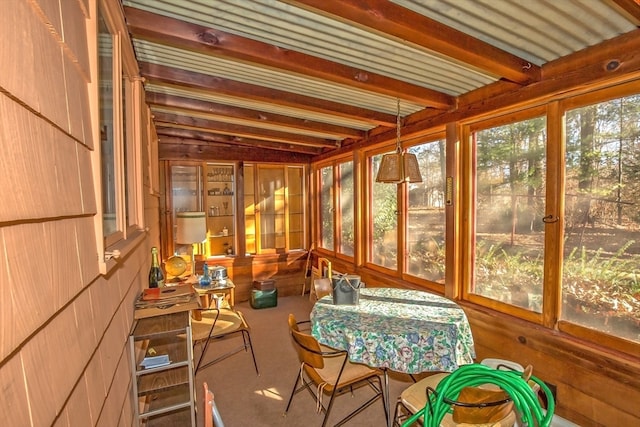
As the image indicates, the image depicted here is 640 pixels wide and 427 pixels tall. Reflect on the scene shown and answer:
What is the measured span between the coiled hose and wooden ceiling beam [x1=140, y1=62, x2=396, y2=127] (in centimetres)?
242

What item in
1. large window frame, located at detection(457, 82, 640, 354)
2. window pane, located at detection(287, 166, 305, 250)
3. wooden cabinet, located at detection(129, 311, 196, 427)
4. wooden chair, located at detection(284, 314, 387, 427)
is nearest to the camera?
wooden cabinet, located at detection(129, 311, 196, 427)

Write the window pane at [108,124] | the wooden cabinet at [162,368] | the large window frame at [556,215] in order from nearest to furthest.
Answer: the window pane at [108,124], the wooden cabinet at [162,368], the large window frame at [556,215]

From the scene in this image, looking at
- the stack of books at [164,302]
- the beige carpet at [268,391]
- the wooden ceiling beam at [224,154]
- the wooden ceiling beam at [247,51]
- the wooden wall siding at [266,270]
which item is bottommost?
the beige carpet at [268,391]

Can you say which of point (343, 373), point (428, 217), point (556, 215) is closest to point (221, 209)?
point (428, 217)

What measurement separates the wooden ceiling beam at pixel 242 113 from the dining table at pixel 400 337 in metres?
2.20

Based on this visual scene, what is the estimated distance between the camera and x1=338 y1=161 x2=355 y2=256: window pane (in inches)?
180

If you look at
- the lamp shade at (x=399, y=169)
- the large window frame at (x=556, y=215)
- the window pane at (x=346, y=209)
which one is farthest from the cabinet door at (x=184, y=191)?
the large window frame at (x=556, y=215)

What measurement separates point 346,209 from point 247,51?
3020 mm

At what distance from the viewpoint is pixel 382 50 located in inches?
80.8

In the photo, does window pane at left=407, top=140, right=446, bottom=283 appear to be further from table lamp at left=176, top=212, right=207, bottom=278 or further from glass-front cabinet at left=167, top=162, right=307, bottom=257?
glass-front cabinet at left=167, top=162, right=307, bottom=257

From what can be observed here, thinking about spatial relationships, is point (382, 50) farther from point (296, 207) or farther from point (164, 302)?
point (296, 207)

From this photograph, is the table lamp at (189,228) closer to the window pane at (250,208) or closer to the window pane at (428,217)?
the window pane at (250,208)

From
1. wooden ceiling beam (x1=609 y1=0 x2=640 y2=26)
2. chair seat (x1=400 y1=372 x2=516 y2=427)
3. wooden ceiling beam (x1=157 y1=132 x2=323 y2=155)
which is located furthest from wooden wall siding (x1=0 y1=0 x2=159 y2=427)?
wooden ceiling beam (x1=157 y1=132 x2=323 y2=155)

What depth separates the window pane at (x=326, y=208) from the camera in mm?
5121
